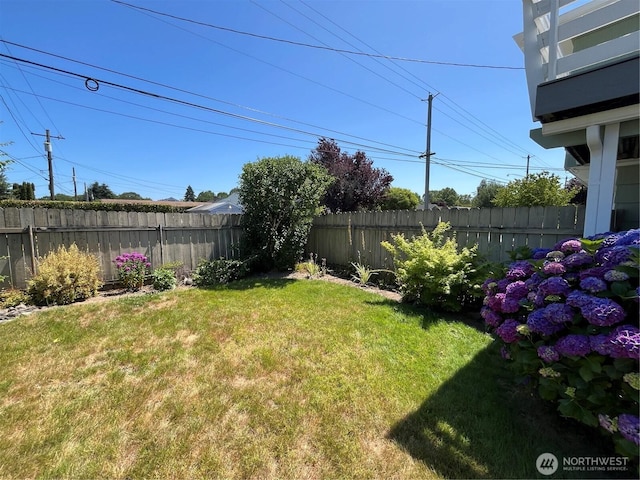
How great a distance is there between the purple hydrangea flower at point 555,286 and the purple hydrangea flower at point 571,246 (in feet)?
1.39

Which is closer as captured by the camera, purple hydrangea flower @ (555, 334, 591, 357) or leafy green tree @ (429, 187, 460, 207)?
purple hydrangea flower @ (555, 334, 591, 357)

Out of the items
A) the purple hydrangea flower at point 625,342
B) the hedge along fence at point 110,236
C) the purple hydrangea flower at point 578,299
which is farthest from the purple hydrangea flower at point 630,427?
the hedge along fence at point 110,236

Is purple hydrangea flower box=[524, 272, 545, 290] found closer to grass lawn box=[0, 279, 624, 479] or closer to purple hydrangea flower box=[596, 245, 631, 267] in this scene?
purple hydrangea flower box=[596, 245, 631, 267]

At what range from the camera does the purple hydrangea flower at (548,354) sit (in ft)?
5.88

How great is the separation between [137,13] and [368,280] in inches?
289

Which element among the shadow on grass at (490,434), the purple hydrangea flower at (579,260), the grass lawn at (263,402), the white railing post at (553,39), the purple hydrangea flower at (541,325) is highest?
the white railing post at (553,39)

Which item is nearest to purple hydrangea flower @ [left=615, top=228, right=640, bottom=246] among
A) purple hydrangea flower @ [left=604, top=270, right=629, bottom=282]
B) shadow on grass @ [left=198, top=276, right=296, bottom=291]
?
purple hydrangea flower @ [left=604, top=270, right=629, bottom=282]

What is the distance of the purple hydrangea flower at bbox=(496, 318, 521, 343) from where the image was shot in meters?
2.10

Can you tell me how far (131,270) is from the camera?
5520 millimetres

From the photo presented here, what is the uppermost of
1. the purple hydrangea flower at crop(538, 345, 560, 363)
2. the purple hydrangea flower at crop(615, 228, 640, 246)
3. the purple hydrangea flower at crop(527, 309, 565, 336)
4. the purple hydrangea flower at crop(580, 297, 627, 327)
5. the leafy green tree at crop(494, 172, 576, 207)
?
the leafy green tree at crop(494, 172, 576, 207)

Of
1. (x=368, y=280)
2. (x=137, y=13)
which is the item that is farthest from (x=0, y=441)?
(x=137, y=13)

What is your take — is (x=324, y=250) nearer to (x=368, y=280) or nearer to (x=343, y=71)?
(x=368, y=280)

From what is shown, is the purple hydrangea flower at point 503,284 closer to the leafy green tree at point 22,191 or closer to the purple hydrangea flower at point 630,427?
the purple hydrangea flower at point 630,427

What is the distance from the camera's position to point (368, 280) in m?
6.33
